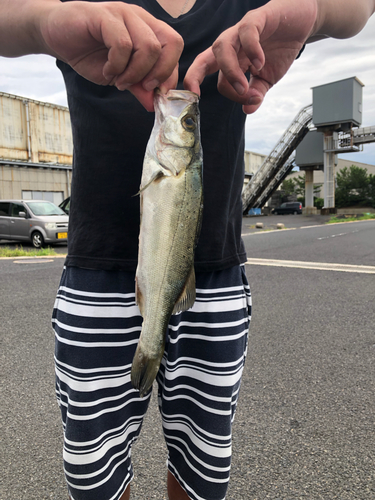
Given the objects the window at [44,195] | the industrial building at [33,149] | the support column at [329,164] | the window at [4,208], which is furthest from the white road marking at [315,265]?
the support column at [329,164]

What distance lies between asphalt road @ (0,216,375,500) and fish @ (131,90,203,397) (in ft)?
4.41

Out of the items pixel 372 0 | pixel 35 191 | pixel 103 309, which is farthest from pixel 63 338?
pixel 35 191

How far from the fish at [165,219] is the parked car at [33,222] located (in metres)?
11.5

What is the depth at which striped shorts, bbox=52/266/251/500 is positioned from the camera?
3.71 feet

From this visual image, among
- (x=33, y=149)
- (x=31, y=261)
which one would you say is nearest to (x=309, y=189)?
(x=33, y=149)

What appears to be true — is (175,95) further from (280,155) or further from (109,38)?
(280,155)

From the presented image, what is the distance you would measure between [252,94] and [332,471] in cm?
201

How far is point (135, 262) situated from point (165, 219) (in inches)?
8.8

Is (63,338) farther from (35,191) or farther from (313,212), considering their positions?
(313,212)

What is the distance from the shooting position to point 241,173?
4.67 feet

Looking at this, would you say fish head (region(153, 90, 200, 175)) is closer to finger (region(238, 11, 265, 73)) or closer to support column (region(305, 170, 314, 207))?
finger (region(238, 11, 265, 73))

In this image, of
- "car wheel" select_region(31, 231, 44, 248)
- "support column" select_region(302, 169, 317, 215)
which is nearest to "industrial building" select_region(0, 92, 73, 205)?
"car wheel" select_region(31, 231, 44, 248)

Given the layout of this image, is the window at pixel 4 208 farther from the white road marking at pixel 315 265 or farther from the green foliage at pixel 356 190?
the green foliage at pixel 356 190

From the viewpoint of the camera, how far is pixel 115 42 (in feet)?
2.80
